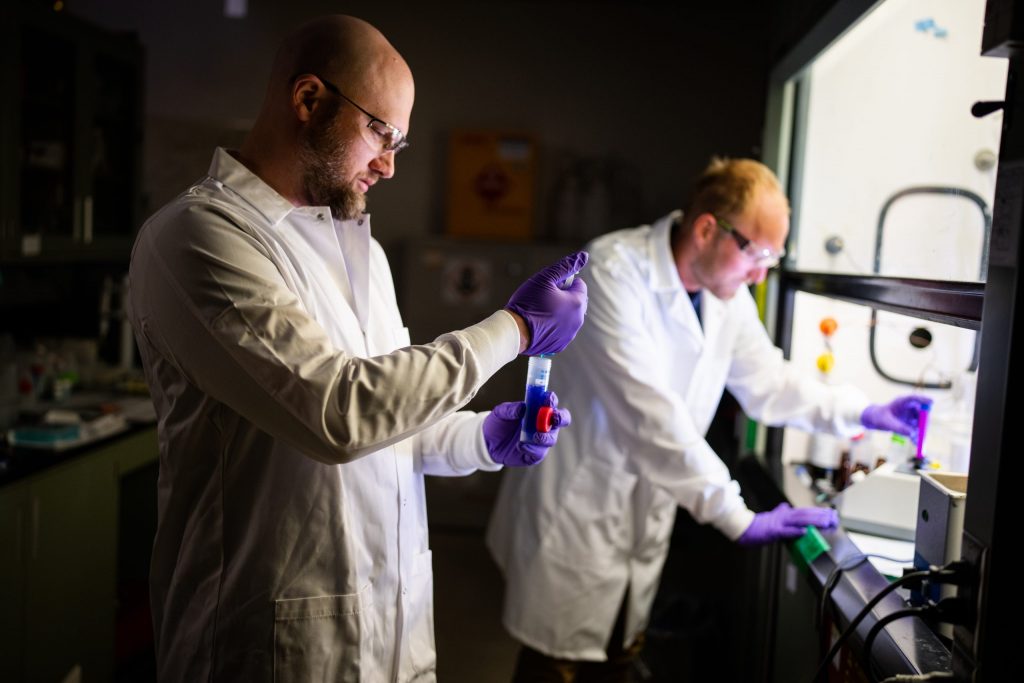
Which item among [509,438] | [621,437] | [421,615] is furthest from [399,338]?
[621,437]

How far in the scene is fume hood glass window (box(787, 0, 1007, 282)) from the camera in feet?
5.61

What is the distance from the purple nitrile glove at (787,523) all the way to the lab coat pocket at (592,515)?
343 mm

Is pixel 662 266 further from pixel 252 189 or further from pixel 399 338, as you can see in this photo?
pixel 252 189

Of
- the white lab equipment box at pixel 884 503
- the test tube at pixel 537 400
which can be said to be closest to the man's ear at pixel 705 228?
the white lab equipment box at pixel 884 503

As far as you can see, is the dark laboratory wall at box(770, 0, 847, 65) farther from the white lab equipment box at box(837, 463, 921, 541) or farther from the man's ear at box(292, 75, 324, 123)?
the man's ear at box(292, 75, 324, 123)

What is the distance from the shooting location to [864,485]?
183 cm

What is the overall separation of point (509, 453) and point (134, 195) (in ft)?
8.26

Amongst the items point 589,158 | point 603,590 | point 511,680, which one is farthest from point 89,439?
point 589,158

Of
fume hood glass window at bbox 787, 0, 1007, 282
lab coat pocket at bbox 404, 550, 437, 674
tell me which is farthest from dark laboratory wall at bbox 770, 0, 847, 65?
lab coat pocket at bbox 404, 550, 437, 674

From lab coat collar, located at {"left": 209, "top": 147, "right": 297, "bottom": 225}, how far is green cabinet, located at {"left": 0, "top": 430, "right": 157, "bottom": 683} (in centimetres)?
128

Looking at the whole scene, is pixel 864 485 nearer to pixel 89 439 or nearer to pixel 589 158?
pixel 89 439

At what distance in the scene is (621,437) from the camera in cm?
207

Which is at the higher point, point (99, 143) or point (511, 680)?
point (99, 143)

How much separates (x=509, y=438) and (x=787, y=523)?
72cm
